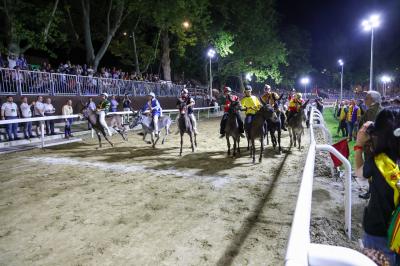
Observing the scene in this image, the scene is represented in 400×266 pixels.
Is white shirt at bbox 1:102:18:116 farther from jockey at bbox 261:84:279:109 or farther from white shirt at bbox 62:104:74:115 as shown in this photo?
jockey at bbox 261:84:279:109

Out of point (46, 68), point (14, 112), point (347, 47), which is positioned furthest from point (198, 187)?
point (347, 47)

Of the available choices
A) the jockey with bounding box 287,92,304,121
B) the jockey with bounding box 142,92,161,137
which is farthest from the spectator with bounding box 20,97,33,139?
the jockey with bounding box 287,92,304,121

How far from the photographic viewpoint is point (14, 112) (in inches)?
567

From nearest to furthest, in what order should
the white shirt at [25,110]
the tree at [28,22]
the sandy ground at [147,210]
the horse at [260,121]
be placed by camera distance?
1. the sandy ground at [147,210]
2. the horse at [260,121]
3. the white shirt at [25,110]
4. the tree at [28,22]

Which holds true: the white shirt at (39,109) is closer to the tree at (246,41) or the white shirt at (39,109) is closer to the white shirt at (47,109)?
the white shirt at (47,109)

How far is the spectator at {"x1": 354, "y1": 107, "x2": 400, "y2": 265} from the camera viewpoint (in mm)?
2847

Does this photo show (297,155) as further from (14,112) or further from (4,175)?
(14,112)

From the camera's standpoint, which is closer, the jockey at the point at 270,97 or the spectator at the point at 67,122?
the jockey at the point at 270,97

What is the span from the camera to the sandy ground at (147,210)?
452cm

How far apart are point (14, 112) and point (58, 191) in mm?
8729

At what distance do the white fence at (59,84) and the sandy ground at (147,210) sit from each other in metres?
6.68

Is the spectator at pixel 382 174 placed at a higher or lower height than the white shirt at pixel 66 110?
lower

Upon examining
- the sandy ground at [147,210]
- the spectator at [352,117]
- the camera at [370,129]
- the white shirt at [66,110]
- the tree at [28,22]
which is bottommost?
the sandy ground at [147,210]

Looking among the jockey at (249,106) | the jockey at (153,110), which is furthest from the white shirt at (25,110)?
the jockey at (249,106)
